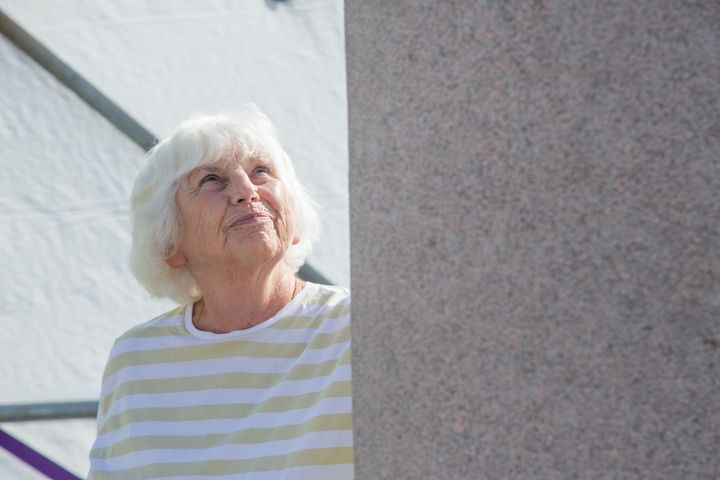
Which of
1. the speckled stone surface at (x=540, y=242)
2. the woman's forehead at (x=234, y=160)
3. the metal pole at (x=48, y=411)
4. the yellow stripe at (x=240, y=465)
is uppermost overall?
the speckled stone surface at (x=540, y=242)

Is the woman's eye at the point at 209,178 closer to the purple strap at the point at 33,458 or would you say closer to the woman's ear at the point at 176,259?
the woman's ear at the point at 176,259

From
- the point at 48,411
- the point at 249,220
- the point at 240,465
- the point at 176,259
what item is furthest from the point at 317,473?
the point at 48,411

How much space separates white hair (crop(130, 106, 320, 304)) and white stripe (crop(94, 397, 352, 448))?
1.03 feet

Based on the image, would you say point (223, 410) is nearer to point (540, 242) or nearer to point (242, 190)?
point (242, 190)

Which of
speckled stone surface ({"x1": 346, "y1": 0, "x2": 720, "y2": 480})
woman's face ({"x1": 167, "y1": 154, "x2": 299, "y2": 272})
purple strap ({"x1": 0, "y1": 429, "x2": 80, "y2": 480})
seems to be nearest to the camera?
speckled stone surface ({"x1": 346, "y1": 0, "x2": 720, "y2": 480})

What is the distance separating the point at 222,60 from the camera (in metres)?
2.54

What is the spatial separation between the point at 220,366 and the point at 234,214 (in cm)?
27

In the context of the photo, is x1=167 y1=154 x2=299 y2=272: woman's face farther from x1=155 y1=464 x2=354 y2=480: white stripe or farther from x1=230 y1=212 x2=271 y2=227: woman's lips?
x1=155 y1=464 x2=354 y2=480: white stripe

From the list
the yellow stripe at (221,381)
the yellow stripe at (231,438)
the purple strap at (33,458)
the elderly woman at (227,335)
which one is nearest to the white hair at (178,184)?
the elderly woman at (227,335)

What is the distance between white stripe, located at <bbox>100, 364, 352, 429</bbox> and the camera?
161 cm

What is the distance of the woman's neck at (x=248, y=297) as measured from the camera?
1854mm

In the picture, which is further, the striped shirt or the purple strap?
the purple strap

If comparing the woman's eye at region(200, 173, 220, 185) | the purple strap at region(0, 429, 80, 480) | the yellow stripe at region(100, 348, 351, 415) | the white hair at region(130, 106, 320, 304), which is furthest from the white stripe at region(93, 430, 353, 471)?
the purple strap at region(0, 429, 80, 480)

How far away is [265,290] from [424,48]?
0.96 meters
